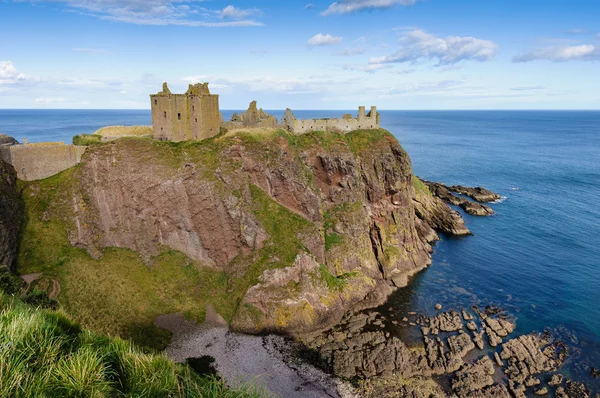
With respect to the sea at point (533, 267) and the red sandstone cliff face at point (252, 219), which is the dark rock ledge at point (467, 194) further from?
the red sandstone cliff face at point (252, 219)

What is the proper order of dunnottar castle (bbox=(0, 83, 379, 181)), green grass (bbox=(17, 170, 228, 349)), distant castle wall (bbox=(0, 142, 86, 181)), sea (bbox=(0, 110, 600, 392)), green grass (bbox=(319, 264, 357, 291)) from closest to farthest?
1. green grass (bbox=(17, 170, 228, 349))
2. distant castle wall (bbox=(0, 142, 86, 181))
3. sea (bbox=(0, 110, 600, 392))
4. dunnottar castle (bbox=(0, 83, 379, 181))
5. green grass (bbox=(319, 264, 357, 291))

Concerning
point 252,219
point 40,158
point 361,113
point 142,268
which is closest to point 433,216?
point 361,113

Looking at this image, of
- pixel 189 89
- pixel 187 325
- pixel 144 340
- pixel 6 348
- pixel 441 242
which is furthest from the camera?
pixel 441 242

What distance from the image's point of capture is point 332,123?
73.1 meters

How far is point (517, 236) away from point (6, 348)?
8888 cm

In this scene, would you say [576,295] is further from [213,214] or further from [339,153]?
[213,214]

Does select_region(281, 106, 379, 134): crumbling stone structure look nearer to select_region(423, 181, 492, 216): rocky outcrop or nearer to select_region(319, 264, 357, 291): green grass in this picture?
select_region(319, 264, 357, 291): green grass

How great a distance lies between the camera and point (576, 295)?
58.4 m

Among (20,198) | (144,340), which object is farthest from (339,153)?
(20,198)

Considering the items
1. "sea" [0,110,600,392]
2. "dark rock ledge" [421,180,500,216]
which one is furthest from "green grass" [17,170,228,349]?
"dark rock ledge" [421,180,500,216]

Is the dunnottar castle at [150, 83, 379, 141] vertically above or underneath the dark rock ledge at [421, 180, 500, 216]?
above

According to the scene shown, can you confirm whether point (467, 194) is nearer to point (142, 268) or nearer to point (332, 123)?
point (332, 123)

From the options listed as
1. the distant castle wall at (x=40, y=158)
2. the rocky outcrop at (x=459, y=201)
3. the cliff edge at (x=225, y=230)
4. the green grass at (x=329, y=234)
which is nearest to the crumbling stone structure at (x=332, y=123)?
the cliff edge at (x=225, y=230)

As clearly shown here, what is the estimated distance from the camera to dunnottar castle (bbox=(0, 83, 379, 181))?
5303 cm
